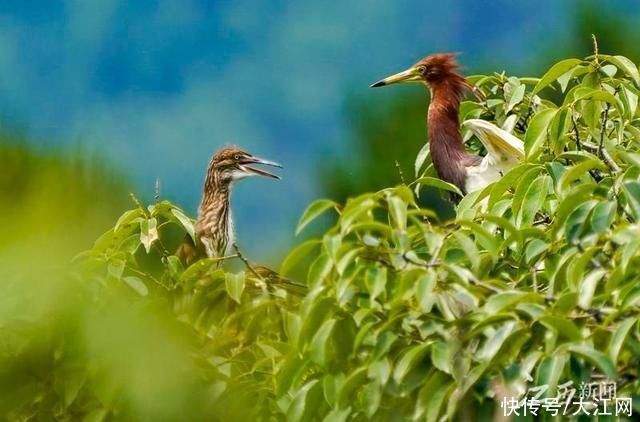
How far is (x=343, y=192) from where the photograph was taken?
5375mm

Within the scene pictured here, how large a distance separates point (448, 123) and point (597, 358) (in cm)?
185

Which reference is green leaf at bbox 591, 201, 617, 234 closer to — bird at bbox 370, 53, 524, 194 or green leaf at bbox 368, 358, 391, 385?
green leaf at bbox 368, 358, 391, 385

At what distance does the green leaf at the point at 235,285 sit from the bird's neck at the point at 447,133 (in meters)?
1.33

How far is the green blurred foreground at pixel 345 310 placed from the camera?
5.28 feet

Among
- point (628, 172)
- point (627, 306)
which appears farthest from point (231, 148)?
point (627, 306)

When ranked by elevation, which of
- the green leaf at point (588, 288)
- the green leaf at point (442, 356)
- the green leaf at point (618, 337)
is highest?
the green leaf at point (588, 288)

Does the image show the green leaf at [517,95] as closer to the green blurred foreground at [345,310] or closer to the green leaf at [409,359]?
the green blurred foreground at [345,310]

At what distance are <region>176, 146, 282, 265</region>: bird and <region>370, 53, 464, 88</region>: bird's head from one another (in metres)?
0.41

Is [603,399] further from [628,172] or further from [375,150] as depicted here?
[375,150]

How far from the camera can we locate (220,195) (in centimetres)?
318

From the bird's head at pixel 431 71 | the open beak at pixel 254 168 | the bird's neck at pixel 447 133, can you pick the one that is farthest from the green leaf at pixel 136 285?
the bird's head at pixel 431 71

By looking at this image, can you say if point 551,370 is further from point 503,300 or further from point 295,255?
point 295,255

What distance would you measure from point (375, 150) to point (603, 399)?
3958 mm

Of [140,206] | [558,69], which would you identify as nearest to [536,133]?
[558,69]
